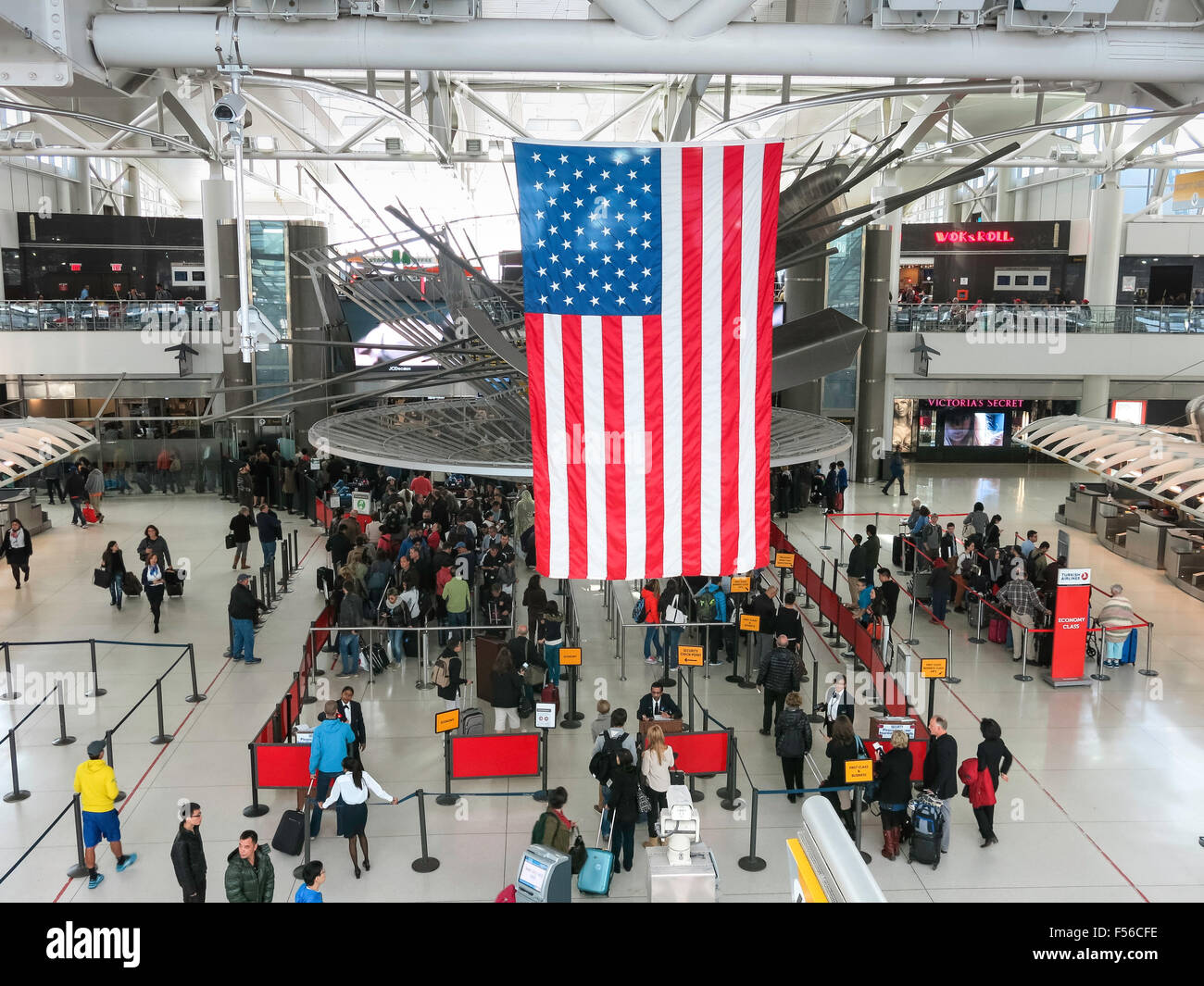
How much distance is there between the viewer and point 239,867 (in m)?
8.50

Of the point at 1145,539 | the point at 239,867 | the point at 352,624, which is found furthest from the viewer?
the point at 1145,539

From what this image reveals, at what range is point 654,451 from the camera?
859 centimetres

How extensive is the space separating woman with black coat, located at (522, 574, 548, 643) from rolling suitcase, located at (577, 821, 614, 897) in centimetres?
551

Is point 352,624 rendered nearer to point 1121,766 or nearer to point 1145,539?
point 1121,766


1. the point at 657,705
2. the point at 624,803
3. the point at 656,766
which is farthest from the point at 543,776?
the point at 624,803

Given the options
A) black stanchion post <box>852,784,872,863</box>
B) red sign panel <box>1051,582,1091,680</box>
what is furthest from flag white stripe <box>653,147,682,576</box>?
red sign panel <box>1051,582,1091,680</box>

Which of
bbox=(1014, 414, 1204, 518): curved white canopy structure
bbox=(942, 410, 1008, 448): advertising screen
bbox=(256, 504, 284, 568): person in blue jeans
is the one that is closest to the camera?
bbox=(1014, 414, 1204, 518): curved white canopy structure

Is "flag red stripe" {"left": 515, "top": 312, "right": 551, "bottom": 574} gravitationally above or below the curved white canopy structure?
above

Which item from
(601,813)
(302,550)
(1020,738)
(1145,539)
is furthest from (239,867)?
(1145,539)

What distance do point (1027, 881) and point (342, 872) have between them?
6.74 metres

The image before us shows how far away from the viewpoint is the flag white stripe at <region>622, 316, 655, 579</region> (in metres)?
8.34

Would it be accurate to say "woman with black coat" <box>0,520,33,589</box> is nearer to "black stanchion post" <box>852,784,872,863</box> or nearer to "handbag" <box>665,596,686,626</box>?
"handbag" <box>665,596,686,626</box>

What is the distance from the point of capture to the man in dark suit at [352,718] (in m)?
11.1

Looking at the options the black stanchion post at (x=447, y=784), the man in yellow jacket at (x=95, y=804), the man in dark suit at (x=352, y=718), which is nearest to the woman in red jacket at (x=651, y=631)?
the man in dark suit at (x=352, y=718)
